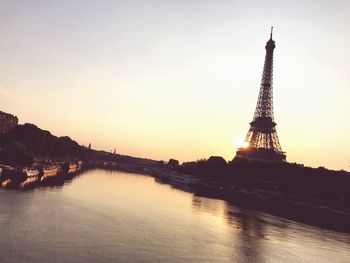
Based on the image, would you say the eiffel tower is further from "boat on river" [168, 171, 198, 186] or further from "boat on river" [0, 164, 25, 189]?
"boat on river" [0, 164, 25, 189]

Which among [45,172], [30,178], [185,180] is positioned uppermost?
[185,180]

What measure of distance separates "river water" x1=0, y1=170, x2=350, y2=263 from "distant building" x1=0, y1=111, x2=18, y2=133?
4184 inches

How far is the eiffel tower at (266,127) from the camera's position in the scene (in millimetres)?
114812

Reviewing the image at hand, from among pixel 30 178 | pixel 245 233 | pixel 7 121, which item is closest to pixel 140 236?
pixel 245 233

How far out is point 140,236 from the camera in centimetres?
3350

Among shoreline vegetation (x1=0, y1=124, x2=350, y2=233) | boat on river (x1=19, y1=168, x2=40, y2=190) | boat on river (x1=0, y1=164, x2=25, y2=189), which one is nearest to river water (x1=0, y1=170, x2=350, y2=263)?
boat on river (x1=19, y1=168, x2=40, y2=190)

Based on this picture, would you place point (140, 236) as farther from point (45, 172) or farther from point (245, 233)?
point (45, 172)

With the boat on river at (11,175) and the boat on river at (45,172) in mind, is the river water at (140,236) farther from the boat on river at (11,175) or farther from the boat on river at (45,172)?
the boat on river at (45,172)

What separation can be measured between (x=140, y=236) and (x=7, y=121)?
143737 millimetres

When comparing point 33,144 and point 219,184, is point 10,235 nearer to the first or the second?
point 33,144

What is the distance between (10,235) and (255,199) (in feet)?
241

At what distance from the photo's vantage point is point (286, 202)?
89375mm

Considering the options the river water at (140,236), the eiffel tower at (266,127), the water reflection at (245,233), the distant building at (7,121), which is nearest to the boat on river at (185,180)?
the eiffel tower at (266,127)

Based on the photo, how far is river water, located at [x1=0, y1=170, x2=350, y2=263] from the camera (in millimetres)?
26125
